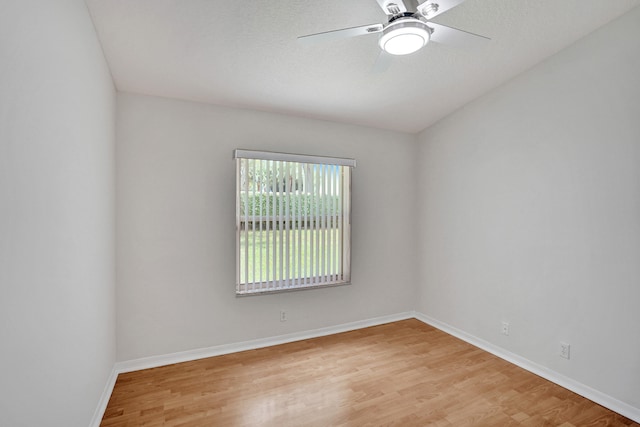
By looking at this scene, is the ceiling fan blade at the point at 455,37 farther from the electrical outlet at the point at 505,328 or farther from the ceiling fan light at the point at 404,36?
the electrical outlet at the point at 505,328

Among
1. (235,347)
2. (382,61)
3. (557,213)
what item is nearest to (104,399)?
(235,347)

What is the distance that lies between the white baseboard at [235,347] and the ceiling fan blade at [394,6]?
3.00m

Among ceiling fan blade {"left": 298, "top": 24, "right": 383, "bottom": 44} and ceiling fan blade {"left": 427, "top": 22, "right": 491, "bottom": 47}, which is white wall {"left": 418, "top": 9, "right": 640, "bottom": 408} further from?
ceiling fan blade {"left": 298, "top": 24, "right": 383, "bottom": 44}

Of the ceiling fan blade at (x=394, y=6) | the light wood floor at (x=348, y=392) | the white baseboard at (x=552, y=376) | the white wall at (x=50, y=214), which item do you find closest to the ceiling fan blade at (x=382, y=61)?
the ceiling fan blade at (x=394, y=6)

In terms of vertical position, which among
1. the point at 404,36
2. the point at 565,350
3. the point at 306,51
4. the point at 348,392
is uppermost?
the point at 306,51

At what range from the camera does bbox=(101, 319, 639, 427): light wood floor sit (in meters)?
2.08

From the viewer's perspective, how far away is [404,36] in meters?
1.66

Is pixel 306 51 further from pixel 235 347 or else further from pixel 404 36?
pixel 235 347

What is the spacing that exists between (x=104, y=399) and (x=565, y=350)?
355 cm

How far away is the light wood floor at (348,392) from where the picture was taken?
2.08 m

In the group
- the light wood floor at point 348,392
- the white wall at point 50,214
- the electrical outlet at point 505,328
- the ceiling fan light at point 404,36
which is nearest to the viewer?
the white wall at point 50,214

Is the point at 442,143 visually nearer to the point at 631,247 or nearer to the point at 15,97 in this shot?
the point at 631,247

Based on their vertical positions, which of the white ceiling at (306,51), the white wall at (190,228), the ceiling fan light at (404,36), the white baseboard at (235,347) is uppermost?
the white ceiling at (306,51)

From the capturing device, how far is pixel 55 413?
1288mm
